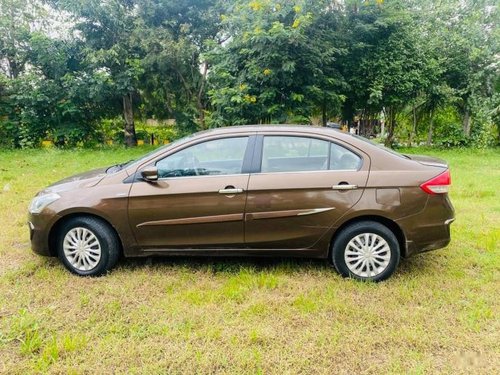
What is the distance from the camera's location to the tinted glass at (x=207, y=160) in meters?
3.60

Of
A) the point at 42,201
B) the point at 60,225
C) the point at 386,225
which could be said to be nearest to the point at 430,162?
the point at 386,225

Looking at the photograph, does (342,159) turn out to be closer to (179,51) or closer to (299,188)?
(299,188)

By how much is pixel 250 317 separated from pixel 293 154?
1.52 m

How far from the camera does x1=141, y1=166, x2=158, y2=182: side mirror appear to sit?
349 centimetres

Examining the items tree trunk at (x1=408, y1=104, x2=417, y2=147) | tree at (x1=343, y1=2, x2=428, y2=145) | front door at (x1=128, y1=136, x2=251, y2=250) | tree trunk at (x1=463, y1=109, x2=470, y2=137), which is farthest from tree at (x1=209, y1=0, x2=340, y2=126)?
front door at (x1=128, y1=136, x2=251, y2=250)

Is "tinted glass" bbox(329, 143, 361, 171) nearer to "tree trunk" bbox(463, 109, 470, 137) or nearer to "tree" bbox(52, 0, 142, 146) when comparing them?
"tree" bbox(52, 0, 142, 146)

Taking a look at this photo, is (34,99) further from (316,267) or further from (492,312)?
(492,312)

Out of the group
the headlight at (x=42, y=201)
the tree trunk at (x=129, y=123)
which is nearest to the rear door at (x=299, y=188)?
the headlight at (x=42, y=201)

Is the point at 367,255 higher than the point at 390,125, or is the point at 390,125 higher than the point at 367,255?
the point at 390,125

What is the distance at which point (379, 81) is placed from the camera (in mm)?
12648

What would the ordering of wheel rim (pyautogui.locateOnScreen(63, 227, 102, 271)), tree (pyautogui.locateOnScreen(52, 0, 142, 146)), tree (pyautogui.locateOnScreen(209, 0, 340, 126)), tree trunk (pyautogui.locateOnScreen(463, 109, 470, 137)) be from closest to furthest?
1. wheel rim (pyautogui.locateOnScreen(63, 227, 102, 271))
2. tree (pyautogui.locateOnScreen(209, 0, 340, 126))
3. tree (pyautogui.locateOnScreen(52, 0, 142, 146))
4. tree trunk (pyautogui.locateOnScreen(463, 109, 470, 137))

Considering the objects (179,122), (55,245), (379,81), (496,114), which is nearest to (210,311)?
(55,245)

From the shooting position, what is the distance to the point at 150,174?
3.49 metres

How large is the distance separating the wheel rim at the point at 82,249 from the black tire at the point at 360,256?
7.33 ft
